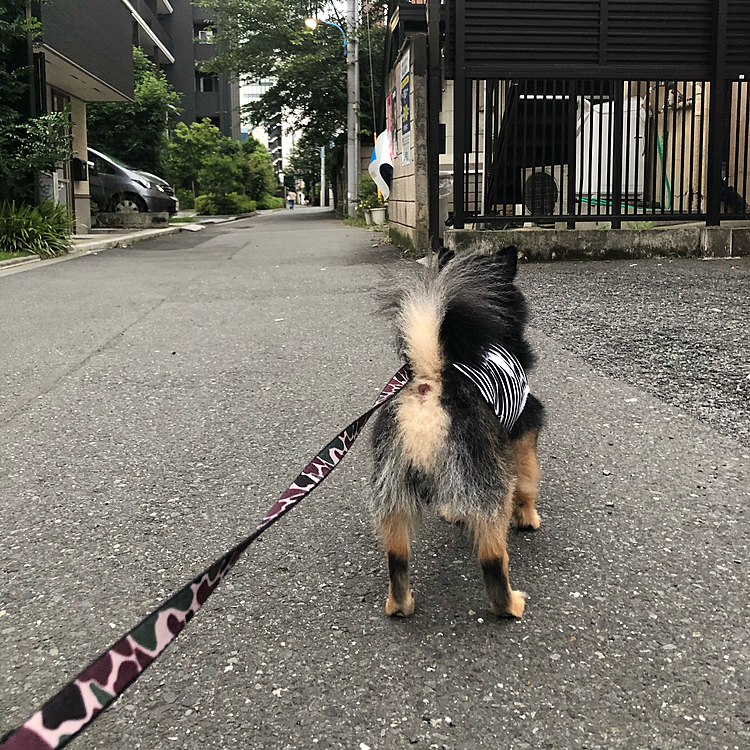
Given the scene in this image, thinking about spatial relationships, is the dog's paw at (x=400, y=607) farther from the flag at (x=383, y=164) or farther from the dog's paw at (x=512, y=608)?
the flag at (x=383, y=164)

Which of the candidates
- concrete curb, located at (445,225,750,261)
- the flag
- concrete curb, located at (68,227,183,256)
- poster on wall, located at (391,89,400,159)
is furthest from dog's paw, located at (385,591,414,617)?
concrete curb, located at (68,227,183,256)

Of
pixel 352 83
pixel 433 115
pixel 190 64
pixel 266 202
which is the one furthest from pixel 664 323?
pixel 266 202

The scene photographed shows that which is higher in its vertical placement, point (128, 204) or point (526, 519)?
point (128, 204)

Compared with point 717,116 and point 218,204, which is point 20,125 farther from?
point 218,204

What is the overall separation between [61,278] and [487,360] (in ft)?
30.4

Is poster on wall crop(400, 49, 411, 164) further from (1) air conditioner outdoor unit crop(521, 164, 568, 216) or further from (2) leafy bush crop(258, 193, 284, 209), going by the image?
(2) leafy bush crop(258, 193, 284, 209)

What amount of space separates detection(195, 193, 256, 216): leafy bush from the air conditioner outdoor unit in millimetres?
28438

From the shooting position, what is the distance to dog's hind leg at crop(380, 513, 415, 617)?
217 centimetres

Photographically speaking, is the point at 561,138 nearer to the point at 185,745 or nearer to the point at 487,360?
the point at 487,360

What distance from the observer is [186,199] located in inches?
1623

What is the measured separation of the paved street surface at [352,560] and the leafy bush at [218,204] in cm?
3254

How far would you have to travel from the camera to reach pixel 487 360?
225 cm

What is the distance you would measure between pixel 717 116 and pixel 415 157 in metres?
3.73

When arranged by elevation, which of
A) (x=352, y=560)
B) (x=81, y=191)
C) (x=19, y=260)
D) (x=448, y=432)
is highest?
(x=81, y=191)
